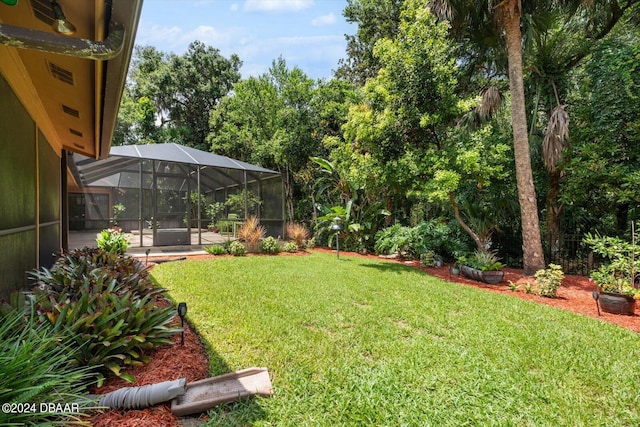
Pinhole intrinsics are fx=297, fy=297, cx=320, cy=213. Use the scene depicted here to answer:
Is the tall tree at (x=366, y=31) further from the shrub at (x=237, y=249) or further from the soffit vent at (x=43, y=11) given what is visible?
the soffit vent at (x=43, y=11)

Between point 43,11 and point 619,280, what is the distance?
8.13m

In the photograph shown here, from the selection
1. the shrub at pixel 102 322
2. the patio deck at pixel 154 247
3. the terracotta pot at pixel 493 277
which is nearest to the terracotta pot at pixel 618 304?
the terracotta pot at pixel 493 277

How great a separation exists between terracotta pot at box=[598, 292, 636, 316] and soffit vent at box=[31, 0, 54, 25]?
7.78m

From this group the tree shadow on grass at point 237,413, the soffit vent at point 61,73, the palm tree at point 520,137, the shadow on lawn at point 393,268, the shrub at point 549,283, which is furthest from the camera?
the shadow on lawn at point 393,268

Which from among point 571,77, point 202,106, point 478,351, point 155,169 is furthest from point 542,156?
point 202,106

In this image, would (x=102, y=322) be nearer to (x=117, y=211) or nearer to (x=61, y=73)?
(x=61, y=73)

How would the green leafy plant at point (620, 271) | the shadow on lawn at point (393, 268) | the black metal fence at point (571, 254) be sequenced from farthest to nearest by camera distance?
the shadow on lawn at point (393, 268), the black metal fence at point (571, 254), the green leafy plant at point (620, 271)

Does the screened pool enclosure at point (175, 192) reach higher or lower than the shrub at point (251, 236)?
higher

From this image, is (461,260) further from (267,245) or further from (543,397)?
(267,245)

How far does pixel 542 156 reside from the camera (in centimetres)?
812

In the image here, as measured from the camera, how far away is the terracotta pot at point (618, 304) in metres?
4.76

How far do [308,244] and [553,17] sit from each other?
10688mm

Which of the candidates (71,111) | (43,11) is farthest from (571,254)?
(71,111)

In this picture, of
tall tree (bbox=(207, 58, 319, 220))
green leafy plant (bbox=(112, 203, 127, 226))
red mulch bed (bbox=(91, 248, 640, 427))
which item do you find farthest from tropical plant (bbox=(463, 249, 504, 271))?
green leafy plant (bbox=(112, 203, 127, 226))
